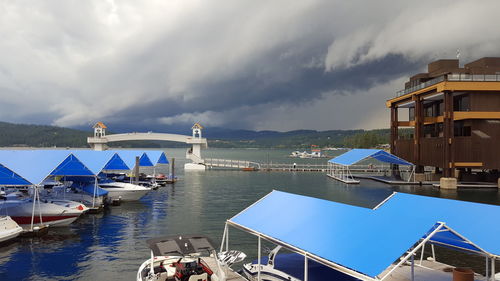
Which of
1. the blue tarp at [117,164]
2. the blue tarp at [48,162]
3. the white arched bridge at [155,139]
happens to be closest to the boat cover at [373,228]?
the blue tarp at [48,162]

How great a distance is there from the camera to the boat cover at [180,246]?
11.4 metres

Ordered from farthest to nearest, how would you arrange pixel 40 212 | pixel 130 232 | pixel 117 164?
pixel 117 164 < pixel 130 232 < pixel 40 212

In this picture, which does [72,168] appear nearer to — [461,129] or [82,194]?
[82,194]

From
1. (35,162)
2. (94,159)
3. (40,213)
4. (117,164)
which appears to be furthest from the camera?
(117,164)

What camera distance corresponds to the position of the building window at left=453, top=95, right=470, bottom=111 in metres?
52.0

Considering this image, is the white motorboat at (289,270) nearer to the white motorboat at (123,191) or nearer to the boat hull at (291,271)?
the boat hull at (291,271)

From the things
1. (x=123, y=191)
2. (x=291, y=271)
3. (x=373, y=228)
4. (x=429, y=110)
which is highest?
(x=429, y=110)

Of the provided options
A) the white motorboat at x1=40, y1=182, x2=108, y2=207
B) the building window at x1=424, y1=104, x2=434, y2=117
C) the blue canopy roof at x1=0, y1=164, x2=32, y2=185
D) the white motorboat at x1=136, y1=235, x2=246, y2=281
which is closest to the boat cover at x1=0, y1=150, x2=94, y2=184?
the blue canopy roof at x1=0, y1=164, x2=32, y2=185

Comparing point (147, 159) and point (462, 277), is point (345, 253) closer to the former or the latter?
point (462, 277)

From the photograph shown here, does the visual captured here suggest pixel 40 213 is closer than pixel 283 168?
Yes

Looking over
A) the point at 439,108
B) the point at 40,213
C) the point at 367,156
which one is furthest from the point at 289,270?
the point at 439,108

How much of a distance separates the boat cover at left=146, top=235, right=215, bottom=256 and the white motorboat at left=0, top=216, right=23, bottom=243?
47.6 ft

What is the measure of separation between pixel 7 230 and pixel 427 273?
2379 centimetres

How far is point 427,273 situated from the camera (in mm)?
12500
